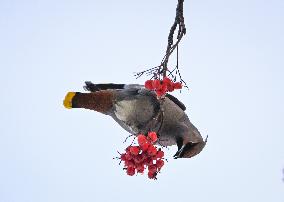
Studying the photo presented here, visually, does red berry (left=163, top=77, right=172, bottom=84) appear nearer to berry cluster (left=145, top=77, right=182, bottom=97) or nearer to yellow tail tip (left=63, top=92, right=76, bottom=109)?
berry cluster (left=145, top=77, right=182, bottom=97)

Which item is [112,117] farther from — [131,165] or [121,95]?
[131,165]

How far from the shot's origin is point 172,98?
350cm

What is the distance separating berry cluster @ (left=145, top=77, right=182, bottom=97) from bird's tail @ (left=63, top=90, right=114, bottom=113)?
0.53 m

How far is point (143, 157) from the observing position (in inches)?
105

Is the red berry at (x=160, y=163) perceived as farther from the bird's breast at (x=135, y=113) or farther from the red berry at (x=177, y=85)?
the red berry at (x=177, y=85)

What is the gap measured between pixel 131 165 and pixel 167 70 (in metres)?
0.67

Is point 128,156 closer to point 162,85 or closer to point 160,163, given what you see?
point 160,163

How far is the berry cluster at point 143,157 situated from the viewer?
2650mm

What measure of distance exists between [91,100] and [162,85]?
0.67 metres

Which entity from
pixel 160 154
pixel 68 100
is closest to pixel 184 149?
pixel 160 154

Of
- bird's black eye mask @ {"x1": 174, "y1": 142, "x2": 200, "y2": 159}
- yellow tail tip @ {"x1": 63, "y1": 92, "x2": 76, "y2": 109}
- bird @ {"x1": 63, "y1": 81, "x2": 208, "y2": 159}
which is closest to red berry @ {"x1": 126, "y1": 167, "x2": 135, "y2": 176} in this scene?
bird @ {"x1": 63, "y1": 81, "x2": 208, "y2": 159}

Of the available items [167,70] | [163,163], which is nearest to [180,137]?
[163,163]

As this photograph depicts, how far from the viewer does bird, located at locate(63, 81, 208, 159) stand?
3039 mm

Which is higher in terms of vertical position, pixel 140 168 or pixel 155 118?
pixel 155 118
